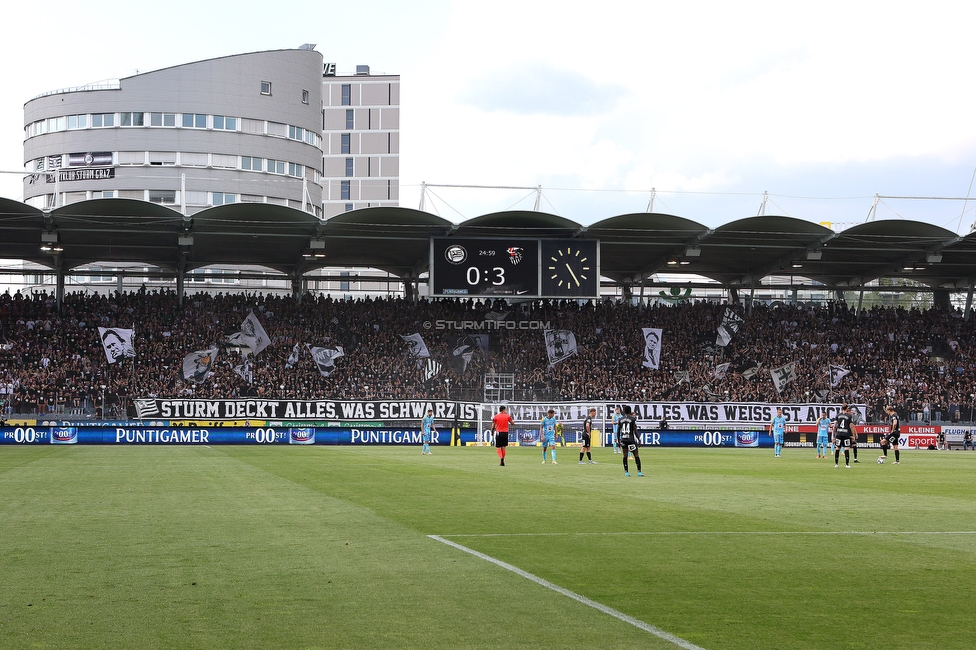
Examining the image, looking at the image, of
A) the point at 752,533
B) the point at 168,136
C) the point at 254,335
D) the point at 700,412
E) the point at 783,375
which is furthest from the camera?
the point at 168,136

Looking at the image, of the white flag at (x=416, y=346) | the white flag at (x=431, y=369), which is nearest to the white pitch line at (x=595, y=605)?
the white flag at (x=431, y=369)

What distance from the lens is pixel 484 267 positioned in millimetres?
54281

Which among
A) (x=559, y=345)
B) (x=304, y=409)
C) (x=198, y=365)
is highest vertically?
(x=559, y=345)

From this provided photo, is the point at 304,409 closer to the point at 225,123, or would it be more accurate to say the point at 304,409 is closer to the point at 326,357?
the point at 326,357

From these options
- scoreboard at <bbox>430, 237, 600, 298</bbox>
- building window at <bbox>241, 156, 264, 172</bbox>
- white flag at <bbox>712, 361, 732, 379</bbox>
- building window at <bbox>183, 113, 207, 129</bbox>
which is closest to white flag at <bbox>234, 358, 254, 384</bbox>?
scoreboard at <bbox>430, 237, 600, 298</bbox>

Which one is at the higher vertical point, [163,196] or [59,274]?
[163,196]

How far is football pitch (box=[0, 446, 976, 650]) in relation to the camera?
26.0ft

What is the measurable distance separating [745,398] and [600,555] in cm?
4773

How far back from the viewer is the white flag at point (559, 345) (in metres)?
59.5

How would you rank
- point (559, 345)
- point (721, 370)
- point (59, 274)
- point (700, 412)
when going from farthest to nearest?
1. point (59, 274)
2. point (559, 345)
3. point (721, 370)
4. point (700, 412)

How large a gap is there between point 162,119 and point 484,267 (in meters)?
53.0

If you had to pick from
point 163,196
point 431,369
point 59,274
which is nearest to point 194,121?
point 163,196

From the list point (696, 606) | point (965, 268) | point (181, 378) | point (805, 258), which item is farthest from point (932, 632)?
point (965, 268)

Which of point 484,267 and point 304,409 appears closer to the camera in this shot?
point 304,409
